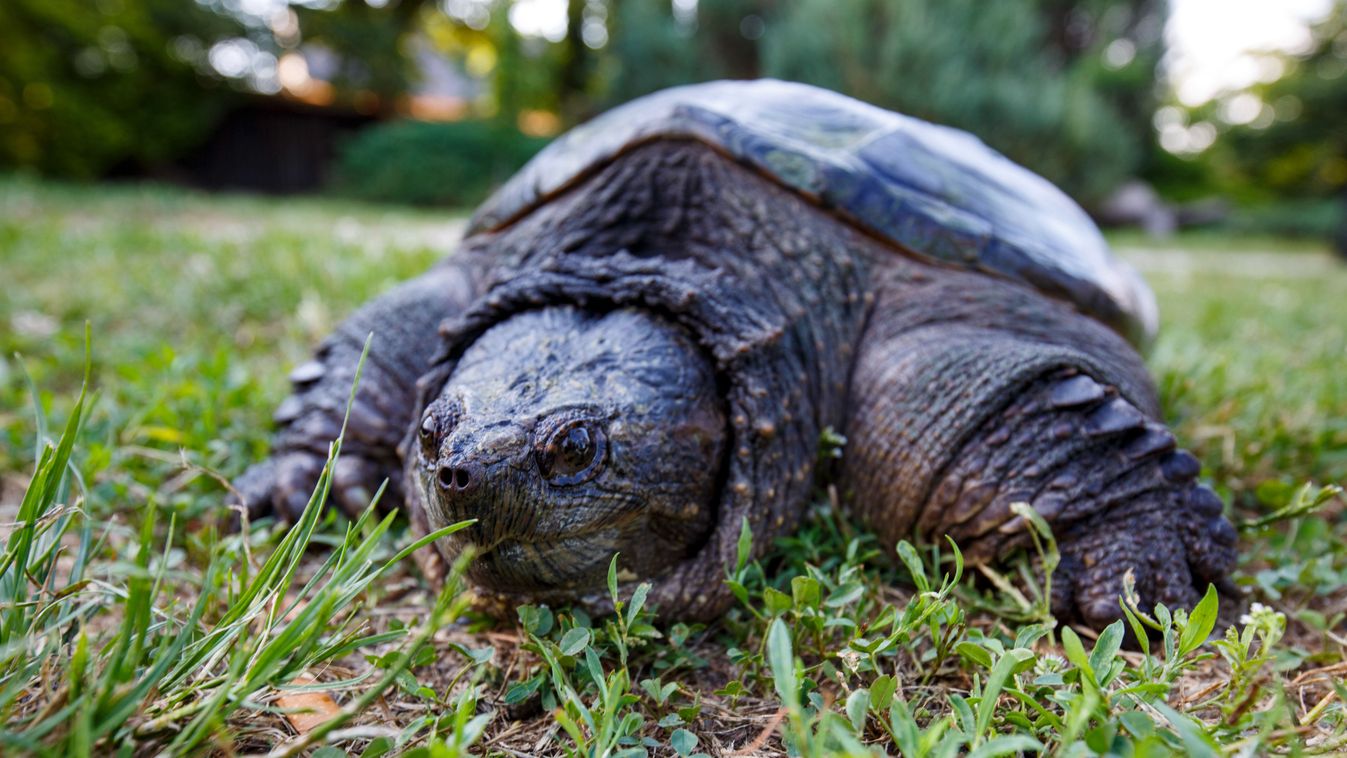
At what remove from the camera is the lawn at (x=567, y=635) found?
0.85 m

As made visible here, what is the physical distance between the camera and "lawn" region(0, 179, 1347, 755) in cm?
85

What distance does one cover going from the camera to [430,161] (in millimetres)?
14352

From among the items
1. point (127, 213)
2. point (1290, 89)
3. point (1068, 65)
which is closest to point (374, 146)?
point (127, 213)

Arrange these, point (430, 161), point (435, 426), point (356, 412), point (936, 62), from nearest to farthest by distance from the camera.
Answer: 1. point (435, 426)
2. point (356, 412)
3. point (936, 62)
4. point (430, 161)

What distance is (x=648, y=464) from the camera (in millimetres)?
1248

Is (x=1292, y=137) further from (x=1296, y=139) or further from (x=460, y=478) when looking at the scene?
(x=460, y=478)

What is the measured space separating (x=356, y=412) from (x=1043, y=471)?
54.9 inches

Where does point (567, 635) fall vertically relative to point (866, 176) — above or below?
below

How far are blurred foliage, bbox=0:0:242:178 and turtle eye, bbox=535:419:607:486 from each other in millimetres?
15154

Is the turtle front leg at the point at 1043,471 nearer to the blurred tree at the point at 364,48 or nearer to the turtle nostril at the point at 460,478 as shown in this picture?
the turtle nostril at the point at 460,478

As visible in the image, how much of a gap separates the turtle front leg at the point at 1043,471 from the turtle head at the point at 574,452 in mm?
398

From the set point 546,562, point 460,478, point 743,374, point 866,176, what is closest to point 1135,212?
point 866,176

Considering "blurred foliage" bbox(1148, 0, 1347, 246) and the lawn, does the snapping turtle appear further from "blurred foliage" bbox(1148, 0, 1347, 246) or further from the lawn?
"blurred foliage" bbox(1148, 0, 1347, 246)

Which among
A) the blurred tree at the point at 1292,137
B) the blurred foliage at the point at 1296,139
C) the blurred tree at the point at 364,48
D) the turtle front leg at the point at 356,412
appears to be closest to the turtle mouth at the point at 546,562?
the turtle front leg at the point at 356,412
